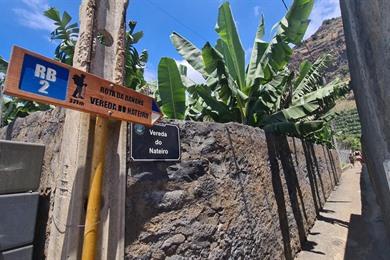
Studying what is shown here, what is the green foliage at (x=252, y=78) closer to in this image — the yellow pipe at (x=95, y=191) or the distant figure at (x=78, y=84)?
the yellow pipe at (x=95, y=191)

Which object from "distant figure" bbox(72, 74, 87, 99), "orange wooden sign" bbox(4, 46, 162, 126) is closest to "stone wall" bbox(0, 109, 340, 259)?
"orange wooden sign" bbox(4, 46, 162, 126)

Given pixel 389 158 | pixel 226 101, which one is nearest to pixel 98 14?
pixel 389 158

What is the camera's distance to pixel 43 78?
175cm

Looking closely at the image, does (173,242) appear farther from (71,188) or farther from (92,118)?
(92,118)

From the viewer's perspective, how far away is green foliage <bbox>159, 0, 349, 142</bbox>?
214 inches

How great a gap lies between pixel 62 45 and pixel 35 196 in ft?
21.7

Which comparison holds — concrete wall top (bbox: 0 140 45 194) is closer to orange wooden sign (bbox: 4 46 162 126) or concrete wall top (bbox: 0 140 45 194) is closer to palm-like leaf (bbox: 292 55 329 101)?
orange wooden sign (bbox: 4 46 162 126)

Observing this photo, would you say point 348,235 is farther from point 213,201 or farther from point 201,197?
point 201,197

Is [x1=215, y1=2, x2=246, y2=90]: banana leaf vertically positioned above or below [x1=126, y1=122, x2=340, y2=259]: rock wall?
above

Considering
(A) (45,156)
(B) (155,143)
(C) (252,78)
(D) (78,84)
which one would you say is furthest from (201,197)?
(C) (252,78)

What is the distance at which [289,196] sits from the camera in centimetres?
618

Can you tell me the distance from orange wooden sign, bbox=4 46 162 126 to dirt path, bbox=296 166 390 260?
16.8 ft

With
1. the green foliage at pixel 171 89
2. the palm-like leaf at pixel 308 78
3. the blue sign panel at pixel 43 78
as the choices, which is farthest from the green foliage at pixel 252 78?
the blue sign panel at pixel 43 78

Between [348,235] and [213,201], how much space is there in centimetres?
563
